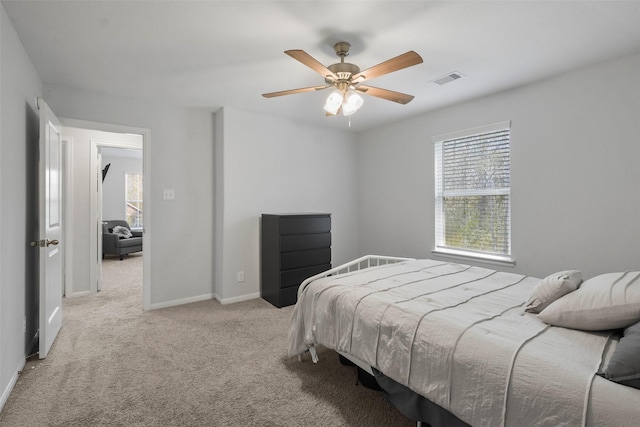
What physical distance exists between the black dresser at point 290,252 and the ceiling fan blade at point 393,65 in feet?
5.85

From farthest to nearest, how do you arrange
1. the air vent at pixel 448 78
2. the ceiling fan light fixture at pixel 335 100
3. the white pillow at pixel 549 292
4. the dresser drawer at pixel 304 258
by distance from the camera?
the dresser drawer at pixel 304 258, the air vent at pixel 448 78, the ceiling fan light fixture at pixel 335 100, the white pillow at pixel 549 292

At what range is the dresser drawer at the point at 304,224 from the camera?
341 centimetres

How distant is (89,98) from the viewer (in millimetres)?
3004

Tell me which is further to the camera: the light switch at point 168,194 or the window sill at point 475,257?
the light switch at point 168,194

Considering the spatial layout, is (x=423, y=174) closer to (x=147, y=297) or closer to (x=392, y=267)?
(x=392, y=267)

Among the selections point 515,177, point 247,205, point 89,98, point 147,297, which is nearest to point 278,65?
point 247,205

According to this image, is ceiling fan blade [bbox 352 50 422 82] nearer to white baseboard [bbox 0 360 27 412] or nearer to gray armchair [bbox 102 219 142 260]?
white baseboard [bbox 0 360 27 412]

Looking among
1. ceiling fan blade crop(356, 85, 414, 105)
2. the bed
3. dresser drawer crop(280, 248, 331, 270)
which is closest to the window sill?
the bed

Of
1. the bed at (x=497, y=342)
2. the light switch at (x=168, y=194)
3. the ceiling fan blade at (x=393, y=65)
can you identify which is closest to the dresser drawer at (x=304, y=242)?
the light switch at (x=168, y=194)

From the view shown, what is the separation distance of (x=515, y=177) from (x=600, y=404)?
2513 millimetres

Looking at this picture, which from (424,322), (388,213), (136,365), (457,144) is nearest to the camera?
(424,322)

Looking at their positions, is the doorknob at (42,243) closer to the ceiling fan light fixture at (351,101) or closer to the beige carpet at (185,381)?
the beige carpet at (185,381)

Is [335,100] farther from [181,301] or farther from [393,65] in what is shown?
[181,301]

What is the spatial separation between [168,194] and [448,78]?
3102mm
